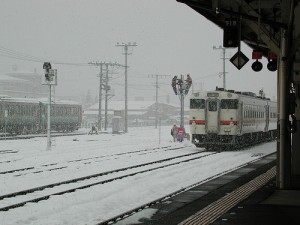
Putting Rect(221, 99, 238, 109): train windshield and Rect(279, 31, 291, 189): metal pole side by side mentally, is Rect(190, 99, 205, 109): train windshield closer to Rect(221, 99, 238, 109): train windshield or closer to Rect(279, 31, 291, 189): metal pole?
Rect(221, 99, 238, 109): train windshield

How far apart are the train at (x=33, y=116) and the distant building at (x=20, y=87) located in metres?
69.3

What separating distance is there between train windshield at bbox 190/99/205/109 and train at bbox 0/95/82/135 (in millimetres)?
18727

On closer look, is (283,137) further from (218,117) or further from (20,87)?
(20,87)

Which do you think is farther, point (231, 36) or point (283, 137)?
point (231, 36)

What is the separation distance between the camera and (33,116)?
48281 mm

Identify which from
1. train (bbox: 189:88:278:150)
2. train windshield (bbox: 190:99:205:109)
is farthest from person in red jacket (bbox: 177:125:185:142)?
train windshield (bbox: 190:99:205:109)

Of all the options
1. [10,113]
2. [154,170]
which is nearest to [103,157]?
[154,170]

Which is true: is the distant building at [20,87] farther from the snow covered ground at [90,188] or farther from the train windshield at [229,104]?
the snow covered ground at [90,188]

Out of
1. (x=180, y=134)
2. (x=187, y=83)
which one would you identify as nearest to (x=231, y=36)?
(x=180, y=134)

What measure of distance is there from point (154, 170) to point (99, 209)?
7.50 metres

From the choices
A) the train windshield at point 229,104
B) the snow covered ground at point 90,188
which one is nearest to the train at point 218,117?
the train windshield at point 229,104

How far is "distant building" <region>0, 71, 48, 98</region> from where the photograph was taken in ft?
412

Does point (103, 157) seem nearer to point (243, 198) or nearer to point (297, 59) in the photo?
point (297, 59)

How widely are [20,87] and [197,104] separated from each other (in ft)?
357
